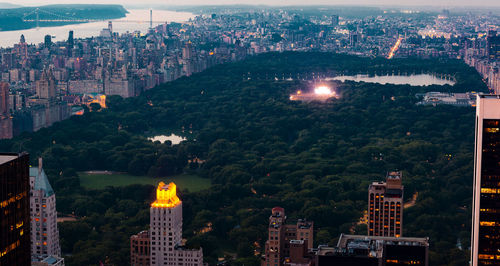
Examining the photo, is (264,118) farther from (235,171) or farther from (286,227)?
(286,227)

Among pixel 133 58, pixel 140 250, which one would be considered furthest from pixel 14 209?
pixel 133 58

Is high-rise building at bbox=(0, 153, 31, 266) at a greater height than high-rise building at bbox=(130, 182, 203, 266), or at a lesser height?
greater

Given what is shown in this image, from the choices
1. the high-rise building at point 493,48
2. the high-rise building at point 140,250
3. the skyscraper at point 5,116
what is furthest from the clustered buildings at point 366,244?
the high-rise building at point 493,48

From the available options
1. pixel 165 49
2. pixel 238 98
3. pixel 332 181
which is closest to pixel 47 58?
pixel 165 49

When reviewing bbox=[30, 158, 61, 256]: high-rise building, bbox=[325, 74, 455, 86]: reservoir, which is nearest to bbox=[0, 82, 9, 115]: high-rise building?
bbox=[30, 158, 61, 256]: high-rise building

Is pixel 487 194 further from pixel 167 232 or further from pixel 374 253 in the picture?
pixel 167 232

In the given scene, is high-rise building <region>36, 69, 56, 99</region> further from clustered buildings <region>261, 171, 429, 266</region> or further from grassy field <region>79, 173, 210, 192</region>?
clustered buildings <region>261, 171, 429, 266</region>

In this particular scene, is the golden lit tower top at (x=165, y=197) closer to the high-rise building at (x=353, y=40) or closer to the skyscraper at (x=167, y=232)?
the skyscraper at (x=167, y=232)
